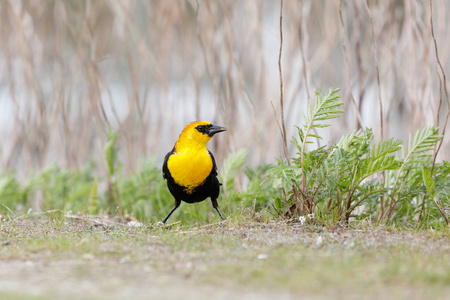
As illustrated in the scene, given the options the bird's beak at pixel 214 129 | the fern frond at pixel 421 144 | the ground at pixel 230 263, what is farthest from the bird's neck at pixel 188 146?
the fern frond at pixel 421 144

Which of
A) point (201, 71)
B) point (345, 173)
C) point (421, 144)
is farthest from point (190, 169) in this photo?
point (201, 71)

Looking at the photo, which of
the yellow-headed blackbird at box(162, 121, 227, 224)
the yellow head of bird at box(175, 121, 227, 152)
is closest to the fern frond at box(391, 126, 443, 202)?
the yellow-headed blackbird at box(162, 121, 227, 224)

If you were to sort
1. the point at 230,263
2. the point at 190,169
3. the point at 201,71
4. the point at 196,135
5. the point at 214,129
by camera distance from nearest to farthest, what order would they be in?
1. the point at 230,263
2. the point at 190,169
3. the point at 196,135
4. the point at 214,129
5. the point at 201,71

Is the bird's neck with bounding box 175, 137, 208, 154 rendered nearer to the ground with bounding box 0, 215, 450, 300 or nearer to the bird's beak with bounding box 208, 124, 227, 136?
the bird's beak with bounding box 208, 124, 227, 136

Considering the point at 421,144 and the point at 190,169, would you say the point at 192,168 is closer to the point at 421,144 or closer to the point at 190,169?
the point at 190,169

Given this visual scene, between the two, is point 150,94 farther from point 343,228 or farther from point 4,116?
point 343,228

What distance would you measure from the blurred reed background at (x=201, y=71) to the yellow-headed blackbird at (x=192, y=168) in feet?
2.15

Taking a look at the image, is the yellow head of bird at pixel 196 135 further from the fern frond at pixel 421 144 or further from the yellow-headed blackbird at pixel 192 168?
the fern frond at pixel 421 144

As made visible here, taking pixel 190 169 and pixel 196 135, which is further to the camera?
pixel 196 135

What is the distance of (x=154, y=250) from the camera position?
114 inches

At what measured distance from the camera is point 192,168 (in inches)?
164

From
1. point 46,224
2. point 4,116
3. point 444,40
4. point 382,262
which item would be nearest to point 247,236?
point 382,262

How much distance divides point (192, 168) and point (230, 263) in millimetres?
1686

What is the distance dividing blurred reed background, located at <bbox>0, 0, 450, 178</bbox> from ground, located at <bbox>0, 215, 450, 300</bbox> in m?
1.72
